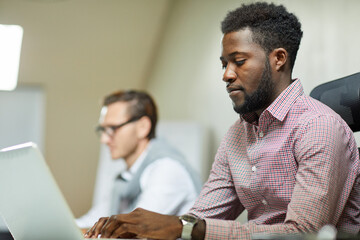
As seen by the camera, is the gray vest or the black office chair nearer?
the black office chair

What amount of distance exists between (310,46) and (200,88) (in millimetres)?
1294

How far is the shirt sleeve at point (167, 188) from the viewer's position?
2291 mm

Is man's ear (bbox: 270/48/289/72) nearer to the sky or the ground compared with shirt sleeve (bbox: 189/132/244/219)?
nearer to the sky

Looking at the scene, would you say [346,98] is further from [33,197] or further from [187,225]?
[33,197]

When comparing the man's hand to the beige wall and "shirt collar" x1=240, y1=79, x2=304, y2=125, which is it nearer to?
"shirt collar" x1=240, y1=79, x2=304, y2=125

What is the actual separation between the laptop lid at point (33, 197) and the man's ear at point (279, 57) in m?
0.73

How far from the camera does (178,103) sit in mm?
3840

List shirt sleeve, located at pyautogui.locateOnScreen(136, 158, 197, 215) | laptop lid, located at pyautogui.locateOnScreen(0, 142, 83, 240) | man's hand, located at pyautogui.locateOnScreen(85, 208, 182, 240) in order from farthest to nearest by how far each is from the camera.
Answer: shirt sleeve, located at pyautogui.locateOnScreen(136, 158, 197, 215)
man's hand, located at pyautogui.locateOnScreen(85, 208, 182, 240)
laptop lid, located at pyautogui.locateOnScreen(0, 142, 83, 240)

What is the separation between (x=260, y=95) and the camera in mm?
1366

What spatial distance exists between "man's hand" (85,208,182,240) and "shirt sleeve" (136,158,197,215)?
1.11 meters

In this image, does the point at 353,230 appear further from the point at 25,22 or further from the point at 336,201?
the point at 25,22

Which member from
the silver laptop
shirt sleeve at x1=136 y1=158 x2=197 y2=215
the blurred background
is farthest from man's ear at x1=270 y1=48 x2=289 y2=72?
the blurred background

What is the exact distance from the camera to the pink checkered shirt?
1.15m

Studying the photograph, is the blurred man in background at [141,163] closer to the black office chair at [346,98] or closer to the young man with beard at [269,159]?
the young man with beard at [269,159]
